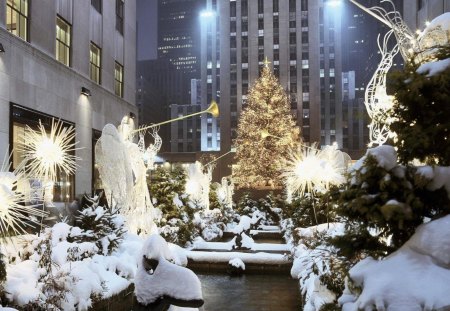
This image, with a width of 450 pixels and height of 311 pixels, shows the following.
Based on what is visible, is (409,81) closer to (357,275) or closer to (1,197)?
(357,275)

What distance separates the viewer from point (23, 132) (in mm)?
16297

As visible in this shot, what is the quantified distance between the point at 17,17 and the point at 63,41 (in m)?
3.58

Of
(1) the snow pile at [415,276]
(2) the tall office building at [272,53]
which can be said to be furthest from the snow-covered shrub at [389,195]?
(2) the tall office building at [272,53]

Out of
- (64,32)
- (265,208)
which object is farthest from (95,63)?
(265,208)

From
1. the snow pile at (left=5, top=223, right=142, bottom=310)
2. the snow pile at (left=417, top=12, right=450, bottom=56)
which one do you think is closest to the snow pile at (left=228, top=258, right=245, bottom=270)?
the snow pile at (left=5, top=223, right=142, bottom=310)

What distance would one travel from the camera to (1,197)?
5.60 meters

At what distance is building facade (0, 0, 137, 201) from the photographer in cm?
1532

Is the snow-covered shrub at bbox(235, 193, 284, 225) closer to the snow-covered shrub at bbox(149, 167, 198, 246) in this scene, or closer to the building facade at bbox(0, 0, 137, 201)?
the building facade at bbox(0, 0, 137, 201)

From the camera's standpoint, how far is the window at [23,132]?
15.4 meters

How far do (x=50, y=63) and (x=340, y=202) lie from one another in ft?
54.3

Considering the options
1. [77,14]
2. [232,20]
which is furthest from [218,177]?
[77,14]

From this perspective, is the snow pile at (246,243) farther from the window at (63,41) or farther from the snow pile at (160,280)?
the window at (63,41)

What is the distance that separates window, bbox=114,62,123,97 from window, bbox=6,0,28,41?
9.86 meters

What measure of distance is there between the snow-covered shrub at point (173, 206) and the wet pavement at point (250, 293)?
3.46 m
